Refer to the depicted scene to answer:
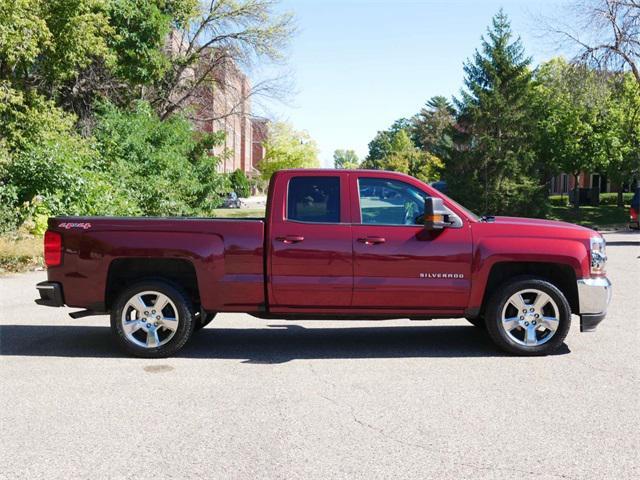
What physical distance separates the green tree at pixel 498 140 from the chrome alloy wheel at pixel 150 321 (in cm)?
3289

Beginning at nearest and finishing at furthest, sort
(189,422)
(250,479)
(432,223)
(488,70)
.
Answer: (250,479) → (189,422) → (432,223) → (488,70)

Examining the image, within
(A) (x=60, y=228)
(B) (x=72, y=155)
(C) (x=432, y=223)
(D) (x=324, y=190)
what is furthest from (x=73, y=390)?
(B) (x=72, y=155)

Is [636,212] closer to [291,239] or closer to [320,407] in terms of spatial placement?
[291,239]

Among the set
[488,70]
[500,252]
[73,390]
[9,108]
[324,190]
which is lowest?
[73,390]

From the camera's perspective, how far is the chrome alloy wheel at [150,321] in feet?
21.8

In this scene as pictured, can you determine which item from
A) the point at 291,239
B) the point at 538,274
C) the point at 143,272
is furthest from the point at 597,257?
the point at 143,272

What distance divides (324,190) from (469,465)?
350 centimetres

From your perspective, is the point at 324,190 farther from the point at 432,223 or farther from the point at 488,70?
the point at 488,70

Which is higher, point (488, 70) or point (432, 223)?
point (488, 70)

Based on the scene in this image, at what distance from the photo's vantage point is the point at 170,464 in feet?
13.1

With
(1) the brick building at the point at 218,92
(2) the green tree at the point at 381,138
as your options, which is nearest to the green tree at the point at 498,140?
(1) the brick building at the point at 218,92

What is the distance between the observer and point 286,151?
84875 millimetres

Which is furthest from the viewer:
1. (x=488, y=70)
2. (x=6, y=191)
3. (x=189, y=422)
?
(x=488, y=70)

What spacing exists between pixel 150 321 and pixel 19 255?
8.96m
